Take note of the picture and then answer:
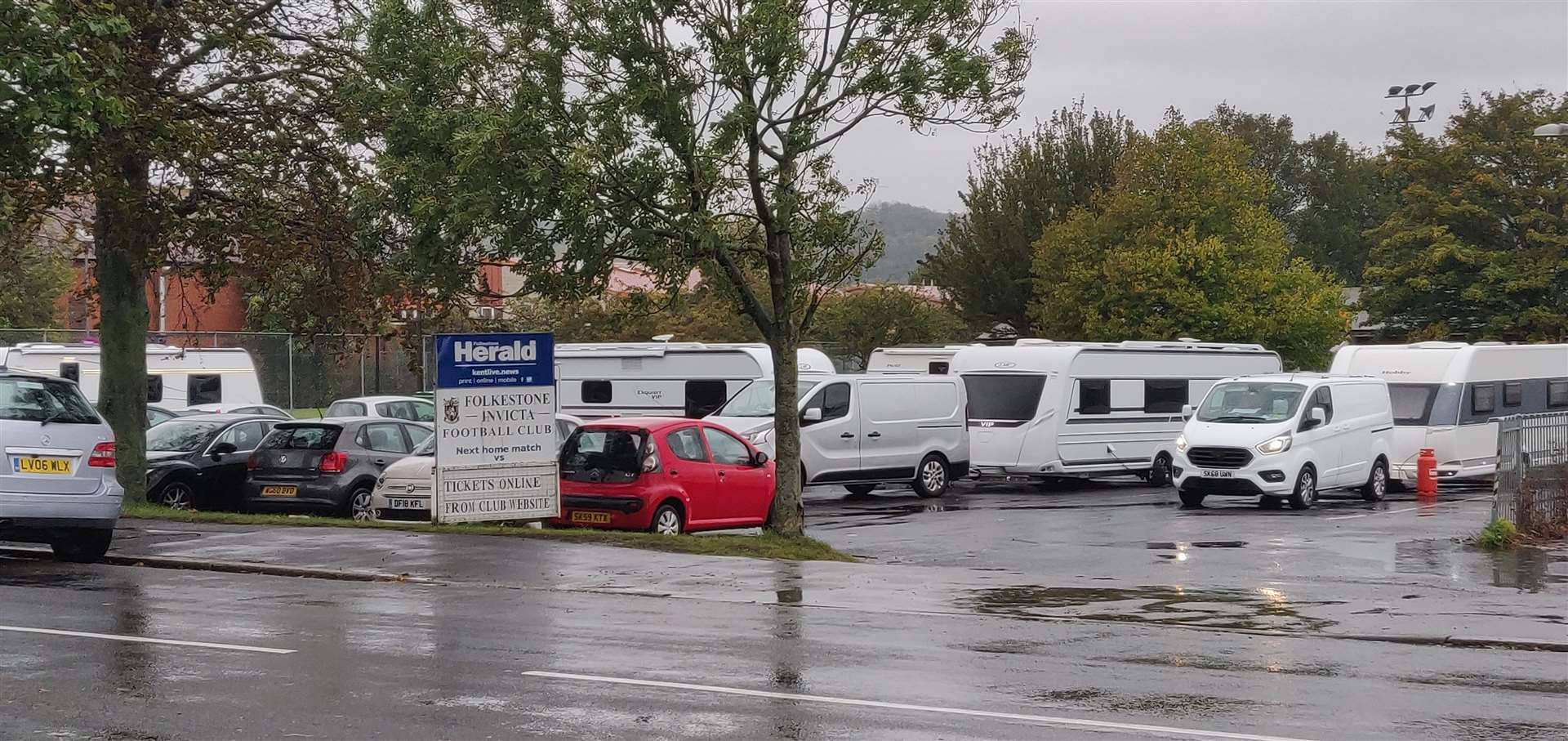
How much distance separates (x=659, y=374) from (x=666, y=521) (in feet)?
38.2

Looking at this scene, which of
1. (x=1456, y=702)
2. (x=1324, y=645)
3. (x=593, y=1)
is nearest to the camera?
(x=1456, y=702)

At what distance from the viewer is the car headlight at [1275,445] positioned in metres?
25.1

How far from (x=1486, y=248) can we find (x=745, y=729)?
5095cm

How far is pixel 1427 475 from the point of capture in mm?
28391

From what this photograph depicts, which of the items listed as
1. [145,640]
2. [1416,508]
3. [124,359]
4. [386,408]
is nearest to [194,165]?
[124,359]

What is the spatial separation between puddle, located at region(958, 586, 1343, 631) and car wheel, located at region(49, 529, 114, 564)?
26.6 feet

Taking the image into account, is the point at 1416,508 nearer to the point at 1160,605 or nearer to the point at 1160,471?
the point at 1160,471

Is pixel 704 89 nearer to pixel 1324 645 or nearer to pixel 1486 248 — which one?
pixel 1324 645

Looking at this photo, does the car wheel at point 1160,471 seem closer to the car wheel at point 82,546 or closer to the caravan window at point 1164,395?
the caravan window at point 1164,395

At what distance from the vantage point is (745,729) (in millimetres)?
7715

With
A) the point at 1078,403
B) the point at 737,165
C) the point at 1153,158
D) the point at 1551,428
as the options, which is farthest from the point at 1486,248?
the point at 737,165

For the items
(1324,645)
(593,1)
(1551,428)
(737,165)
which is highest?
(593,1)

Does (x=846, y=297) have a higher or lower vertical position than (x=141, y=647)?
higher

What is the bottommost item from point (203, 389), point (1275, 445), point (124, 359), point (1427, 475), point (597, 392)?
point (1427, 475)
